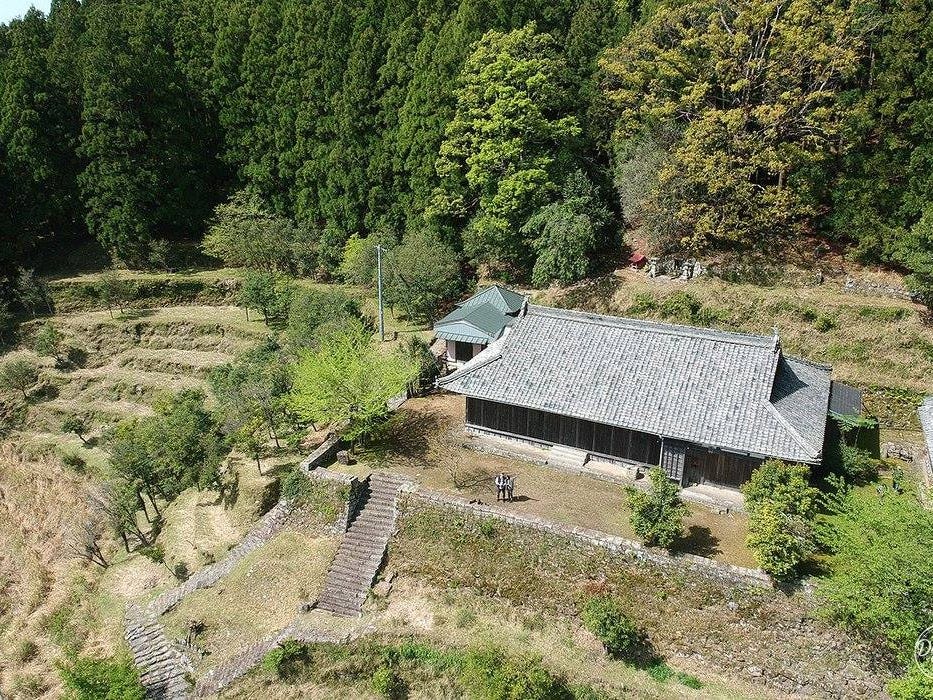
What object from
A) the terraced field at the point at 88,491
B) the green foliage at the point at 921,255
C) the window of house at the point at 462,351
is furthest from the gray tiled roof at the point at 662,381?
the terraced field at the point at 88,491

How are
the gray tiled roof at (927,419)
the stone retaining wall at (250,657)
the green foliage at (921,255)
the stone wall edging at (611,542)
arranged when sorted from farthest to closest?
1. the green foliage at (921,255)
2. the gray tiled roof at (927,419)
3. the stone retaining wall at (250,657)
4. the stone wall edging at (611,542)

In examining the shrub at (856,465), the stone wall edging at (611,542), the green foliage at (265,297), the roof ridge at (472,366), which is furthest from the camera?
the green foliage at (265,297)

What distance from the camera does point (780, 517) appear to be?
15891 millimetres

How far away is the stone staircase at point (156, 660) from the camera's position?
17172 millimetres

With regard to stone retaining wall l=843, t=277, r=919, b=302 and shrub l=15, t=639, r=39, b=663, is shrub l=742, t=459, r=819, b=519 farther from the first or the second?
shrub l=15, t=639, r=39, b=663

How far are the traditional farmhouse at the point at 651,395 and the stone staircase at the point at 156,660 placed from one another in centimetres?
1199

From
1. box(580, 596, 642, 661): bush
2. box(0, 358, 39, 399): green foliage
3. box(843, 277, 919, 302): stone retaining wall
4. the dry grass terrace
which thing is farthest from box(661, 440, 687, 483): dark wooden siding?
box(0, 358, 39, 399): green foliage

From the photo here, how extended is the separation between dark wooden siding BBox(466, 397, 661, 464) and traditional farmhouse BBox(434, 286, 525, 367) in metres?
5.18

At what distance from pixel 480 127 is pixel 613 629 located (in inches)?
1094

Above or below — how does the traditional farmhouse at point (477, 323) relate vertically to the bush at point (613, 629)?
above

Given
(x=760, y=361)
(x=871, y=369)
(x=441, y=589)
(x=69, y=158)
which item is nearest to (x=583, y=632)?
(x=441, y=589)

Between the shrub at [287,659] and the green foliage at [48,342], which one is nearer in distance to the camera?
the shrub at [287,659]

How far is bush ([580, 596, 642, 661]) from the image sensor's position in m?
15.7

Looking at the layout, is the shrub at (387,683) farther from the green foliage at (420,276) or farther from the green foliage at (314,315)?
the green foliage at (420,276)
